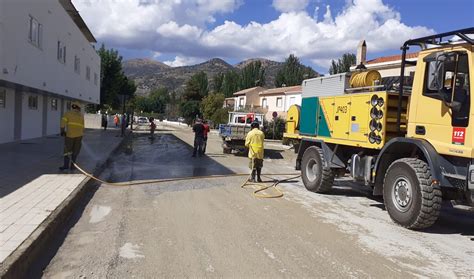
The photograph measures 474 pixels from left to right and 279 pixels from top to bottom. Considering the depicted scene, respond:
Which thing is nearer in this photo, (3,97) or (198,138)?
(3,97)

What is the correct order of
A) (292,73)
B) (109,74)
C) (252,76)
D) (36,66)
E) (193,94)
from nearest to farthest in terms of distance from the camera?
(36,66) < (109,74) < (292,73) < (252,76) < (193,94)

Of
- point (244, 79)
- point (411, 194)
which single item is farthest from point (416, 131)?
point (244, 79)

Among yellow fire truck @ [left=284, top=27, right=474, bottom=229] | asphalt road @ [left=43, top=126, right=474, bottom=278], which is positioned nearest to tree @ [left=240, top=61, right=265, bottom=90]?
yellow fire truck @ [left=284, top=27, right=474, bottom=229]

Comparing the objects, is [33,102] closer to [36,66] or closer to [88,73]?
[36,66]

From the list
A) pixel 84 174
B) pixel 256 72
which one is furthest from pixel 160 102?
pixel 84 174

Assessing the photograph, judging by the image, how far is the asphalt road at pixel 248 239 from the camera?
537 cm

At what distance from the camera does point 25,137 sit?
22.3 m

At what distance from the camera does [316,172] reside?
11.4 metres

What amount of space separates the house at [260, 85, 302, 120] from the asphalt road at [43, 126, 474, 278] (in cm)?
4253

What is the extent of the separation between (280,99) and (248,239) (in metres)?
53.8

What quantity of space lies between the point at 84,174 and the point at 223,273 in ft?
24.8

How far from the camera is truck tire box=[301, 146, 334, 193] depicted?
11.0 meters

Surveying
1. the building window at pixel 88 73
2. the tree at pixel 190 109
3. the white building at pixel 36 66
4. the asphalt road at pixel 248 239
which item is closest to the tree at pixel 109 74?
the building window at pixel 88 73

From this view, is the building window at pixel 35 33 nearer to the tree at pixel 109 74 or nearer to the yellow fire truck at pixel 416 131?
the yellow fire truck at pixel 416 131
